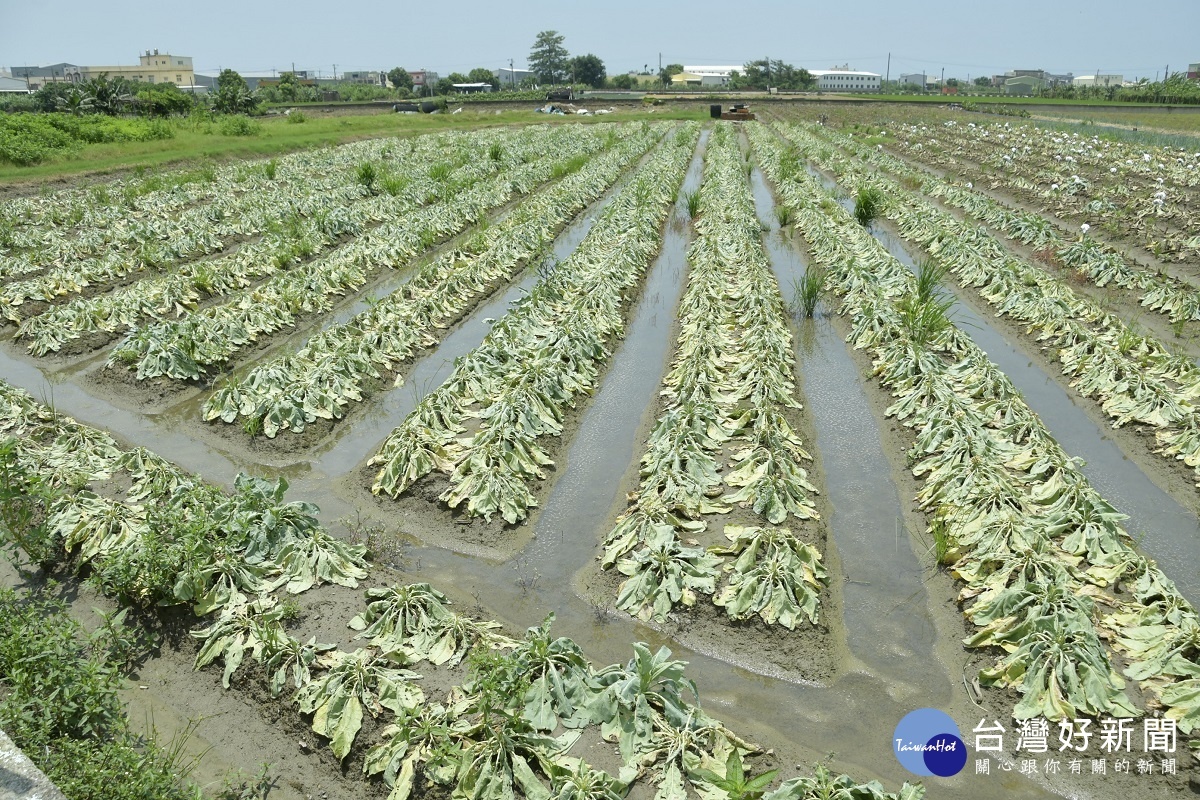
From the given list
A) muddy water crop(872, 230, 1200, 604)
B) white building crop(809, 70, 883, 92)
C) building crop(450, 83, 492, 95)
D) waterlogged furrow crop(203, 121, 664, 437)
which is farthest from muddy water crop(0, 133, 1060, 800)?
white building crop(809, 70, 883, 92)

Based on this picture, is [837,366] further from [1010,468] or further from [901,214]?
[901,214]

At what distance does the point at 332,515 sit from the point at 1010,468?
21.6ft

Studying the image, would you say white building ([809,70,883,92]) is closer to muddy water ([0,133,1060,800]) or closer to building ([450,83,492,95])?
building ([450,83,492,95])

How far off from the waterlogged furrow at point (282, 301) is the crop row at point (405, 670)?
3.53 meters

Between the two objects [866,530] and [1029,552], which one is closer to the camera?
[1029,552]

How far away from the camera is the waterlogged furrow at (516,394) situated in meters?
7.13

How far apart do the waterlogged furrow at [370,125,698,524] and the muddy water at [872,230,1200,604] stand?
5.51m

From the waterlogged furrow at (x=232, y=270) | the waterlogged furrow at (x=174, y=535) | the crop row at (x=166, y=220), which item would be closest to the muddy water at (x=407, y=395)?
the waterlogged furrow at (x=174, y=535)

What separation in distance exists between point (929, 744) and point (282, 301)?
36.6ft

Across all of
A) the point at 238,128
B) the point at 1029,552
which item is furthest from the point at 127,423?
the point at 238,128

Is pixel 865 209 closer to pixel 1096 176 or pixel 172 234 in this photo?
pixel 1096 176

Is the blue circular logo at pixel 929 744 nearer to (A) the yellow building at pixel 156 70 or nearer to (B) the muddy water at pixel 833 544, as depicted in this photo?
(B) the muddy water at pixel 833 544

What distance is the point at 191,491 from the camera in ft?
20.7

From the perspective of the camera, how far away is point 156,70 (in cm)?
11481
